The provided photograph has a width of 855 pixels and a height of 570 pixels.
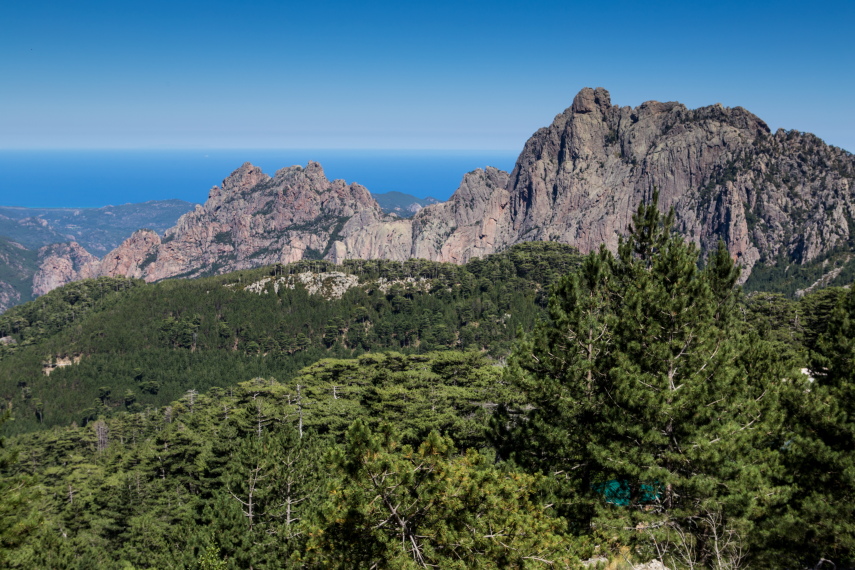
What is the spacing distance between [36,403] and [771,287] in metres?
180

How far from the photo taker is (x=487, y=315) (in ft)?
320

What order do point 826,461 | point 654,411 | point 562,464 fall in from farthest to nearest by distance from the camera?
point 562,464 → point 654,411 → point 826,461

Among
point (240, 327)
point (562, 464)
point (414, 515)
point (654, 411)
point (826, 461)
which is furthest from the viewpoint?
point (240, 327)

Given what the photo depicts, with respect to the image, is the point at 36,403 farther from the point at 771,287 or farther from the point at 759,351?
the point at 771,287

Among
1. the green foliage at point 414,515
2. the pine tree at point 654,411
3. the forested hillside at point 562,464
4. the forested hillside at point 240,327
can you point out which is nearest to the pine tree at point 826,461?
the forested hillside at point 562,464

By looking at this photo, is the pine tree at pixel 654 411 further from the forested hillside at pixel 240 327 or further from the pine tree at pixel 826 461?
the forested hillside at pixel 240 327

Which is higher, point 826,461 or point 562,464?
point 826,461

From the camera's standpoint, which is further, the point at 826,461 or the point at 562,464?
the point at 562,464

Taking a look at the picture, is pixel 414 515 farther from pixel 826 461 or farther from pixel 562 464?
pixel 826 461

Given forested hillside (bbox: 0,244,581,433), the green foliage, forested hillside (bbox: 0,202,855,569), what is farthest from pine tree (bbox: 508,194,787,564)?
forested hillside (bbox: 0,244,581,433)

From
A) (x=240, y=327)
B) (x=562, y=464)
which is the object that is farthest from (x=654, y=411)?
(x=240, y=327)

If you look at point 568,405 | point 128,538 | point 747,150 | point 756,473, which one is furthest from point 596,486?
point 747,150

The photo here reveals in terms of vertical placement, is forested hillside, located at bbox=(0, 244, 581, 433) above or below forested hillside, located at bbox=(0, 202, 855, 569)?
below

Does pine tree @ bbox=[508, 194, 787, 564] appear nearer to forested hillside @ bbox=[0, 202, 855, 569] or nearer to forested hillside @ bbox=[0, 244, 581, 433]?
forested hillside @ bbox=[0, 202, 855, 569]
